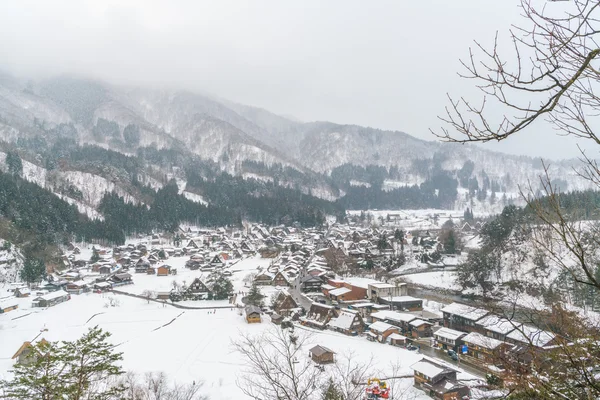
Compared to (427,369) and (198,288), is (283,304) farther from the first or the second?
(427,369)

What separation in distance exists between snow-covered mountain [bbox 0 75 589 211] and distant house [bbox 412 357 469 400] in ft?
301

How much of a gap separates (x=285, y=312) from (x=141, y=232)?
37645 mm

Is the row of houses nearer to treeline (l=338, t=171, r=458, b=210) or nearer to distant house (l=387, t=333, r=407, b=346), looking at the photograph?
distant house (l=387, t=333, r=407, b=346)

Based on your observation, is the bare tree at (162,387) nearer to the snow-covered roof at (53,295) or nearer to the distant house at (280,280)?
the snow-covered roof at (53,295)

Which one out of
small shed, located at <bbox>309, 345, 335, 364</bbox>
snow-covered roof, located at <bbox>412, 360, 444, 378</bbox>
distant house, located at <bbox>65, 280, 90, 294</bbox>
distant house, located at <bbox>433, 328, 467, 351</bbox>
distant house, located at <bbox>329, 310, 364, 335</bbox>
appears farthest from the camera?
distant house, located at <bbox>65, 280, 90, 294</bbox>

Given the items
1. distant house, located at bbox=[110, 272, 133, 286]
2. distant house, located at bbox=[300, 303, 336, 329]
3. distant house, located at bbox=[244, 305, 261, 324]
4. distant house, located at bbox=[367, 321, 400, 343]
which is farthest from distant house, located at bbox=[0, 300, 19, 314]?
distant house, located at bbox=[367, 321, 400, 343]

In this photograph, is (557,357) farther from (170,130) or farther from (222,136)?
(170,130)

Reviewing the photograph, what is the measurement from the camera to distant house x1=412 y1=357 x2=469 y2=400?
36.9 ft

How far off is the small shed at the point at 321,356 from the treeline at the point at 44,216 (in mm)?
32282

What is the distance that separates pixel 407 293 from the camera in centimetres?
2584

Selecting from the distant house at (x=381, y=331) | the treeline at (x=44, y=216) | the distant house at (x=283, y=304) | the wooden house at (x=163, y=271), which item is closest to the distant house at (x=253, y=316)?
the distant house at (x=283, y=304)

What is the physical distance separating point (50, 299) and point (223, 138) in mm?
113389

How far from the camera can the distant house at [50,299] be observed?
22703 mm

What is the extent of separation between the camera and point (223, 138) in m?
132
